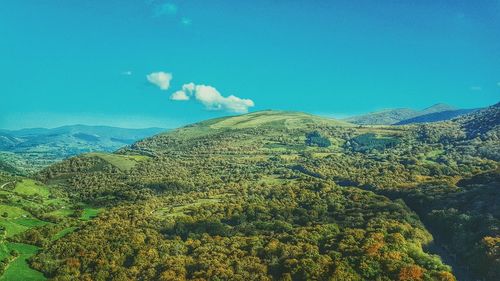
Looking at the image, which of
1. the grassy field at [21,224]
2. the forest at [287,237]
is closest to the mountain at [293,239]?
the forest at [287,237]

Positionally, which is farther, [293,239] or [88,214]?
[88,214]

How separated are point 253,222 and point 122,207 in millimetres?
77326

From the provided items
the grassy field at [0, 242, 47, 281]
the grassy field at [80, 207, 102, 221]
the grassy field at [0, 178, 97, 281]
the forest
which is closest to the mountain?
the forest

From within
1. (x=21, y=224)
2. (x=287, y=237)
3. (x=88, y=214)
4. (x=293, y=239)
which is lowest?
(x=287, y=237)

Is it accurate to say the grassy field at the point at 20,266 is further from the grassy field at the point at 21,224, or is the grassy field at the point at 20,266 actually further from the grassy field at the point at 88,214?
the grassy field at the point at 88,214

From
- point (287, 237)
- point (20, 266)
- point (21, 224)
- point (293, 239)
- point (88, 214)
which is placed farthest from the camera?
point (88, 214)

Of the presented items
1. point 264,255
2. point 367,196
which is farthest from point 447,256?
point 367,196

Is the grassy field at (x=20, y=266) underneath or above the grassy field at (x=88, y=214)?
underneath

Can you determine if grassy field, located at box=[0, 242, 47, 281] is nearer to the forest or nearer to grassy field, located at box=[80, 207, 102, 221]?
the forest

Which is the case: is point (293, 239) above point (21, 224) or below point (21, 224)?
below

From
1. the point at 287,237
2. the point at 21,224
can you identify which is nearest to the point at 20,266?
the point at 21,224

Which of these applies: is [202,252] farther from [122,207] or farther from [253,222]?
[122,207]

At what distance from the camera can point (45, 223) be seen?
165 metres

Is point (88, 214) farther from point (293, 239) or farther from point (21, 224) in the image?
point (293, 239)
